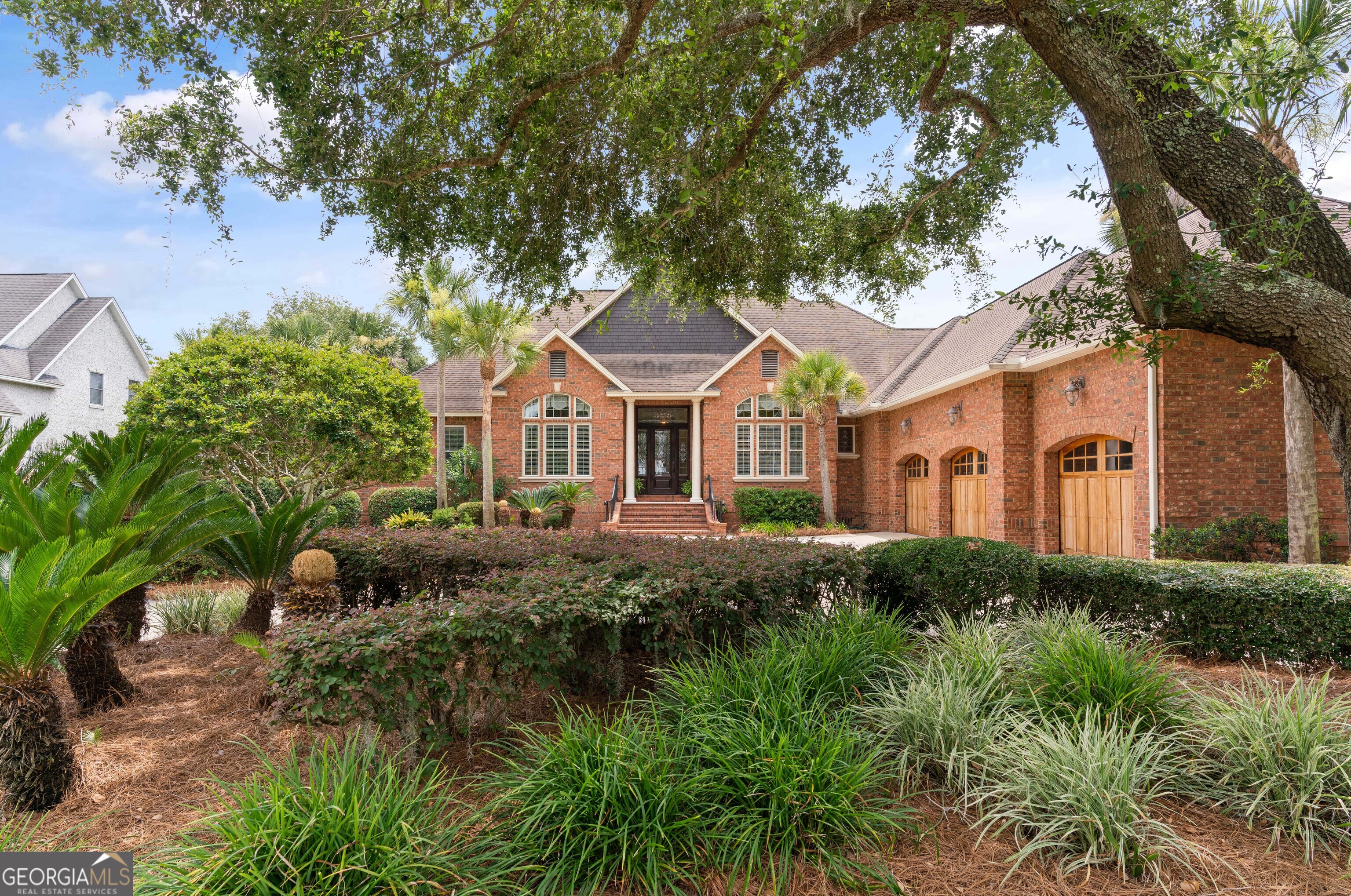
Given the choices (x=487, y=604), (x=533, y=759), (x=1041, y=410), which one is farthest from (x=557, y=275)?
(x=1041, y=410)

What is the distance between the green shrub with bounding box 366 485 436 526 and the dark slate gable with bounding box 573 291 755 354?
688cm

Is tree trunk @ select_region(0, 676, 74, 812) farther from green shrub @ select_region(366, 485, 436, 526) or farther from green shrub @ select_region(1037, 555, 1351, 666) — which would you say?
green shrub @ select_region(366, 485, 436, 526)

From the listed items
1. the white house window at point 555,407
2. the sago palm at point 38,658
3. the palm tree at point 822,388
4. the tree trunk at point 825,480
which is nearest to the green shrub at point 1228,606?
the sago palm at point 38,658

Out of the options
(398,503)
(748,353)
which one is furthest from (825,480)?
(398,503)

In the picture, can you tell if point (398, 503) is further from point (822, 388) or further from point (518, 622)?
point (518, 622)

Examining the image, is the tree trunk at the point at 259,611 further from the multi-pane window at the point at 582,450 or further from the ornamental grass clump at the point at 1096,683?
the multi-pane window at the point at 582,450

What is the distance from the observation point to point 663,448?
21938mm

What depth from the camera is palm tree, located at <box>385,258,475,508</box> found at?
18547 millimetres

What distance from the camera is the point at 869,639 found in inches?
176

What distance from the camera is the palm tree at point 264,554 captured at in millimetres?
6262

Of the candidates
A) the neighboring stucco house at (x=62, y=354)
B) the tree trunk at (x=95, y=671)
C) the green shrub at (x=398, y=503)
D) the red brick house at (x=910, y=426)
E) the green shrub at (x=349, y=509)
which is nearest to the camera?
the tree trunk at (x=95, y=671)

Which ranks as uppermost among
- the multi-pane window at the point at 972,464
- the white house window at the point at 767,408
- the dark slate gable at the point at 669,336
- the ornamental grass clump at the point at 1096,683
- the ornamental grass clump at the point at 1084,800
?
the dark slate gable at the point at 669,336

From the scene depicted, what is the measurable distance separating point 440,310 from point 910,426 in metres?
13.3

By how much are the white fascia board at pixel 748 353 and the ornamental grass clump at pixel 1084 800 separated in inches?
693
